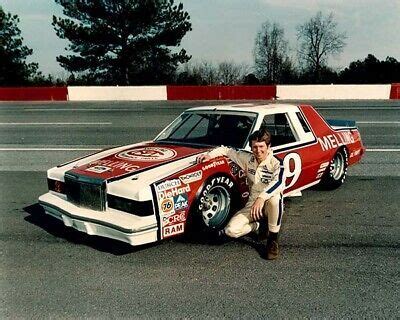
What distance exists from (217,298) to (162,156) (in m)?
1.76

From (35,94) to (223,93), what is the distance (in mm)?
13582

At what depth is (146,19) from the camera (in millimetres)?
37156

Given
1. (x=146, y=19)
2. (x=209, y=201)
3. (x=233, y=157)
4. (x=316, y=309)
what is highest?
(x=146, y=19)

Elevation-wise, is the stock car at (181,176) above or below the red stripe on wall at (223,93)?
below

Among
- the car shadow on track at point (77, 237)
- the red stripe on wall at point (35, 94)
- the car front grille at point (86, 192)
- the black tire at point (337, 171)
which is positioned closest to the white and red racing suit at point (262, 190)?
the car shadow on track at point (77, 237)

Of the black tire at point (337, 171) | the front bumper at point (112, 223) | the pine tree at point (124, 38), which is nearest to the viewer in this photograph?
the front bumper at point (112, 223)

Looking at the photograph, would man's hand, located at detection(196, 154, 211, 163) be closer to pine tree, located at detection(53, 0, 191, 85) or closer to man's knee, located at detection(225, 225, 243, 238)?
man's knee, located at detection(225, 225, 243, 238)

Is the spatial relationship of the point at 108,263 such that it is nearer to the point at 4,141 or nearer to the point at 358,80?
the point at 4,141

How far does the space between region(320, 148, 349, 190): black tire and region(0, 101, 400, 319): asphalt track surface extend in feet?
0.46

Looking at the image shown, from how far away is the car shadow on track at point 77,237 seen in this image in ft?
13.1

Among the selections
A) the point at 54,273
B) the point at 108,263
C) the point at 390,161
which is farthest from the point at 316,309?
the point at 390,161

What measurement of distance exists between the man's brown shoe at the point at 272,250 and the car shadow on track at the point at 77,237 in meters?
1.16

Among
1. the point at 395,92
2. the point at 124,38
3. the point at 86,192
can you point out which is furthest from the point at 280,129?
the point at 124,38

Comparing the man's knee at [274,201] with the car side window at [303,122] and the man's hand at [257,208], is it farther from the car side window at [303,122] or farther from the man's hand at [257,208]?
the car side window at [303,122]
